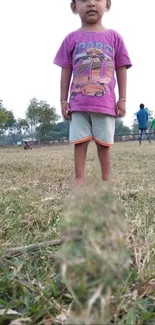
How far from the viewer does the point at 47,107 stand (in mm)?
48625

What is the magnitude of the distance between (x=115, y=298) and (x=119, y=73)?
161cm

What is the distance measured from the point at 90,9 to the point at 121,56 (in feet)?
1.04

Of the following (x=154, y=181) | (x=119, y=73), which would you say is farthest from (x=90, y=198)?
(x=154, y=181)

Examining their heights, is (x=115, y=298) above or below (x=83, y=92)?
below

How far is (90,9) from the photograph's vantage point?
74.8 inches

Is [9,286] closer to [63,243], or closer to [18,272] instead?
[18,272]

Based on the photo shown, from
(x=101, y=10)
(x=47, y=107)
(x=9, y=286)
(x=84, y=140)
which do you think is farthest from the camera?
(x=47, y=107)

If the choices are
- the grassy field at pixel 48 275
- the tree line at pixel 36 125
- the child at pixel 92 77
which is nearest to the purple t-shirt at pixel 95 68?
the child at pixel 92 77

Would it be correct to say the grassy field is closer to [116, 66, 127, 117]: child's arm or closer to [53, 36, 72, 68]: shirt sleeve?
[116, 66, 127, 117]: child's arm

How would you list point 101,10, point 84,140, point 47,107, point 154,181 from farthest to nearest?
point 47,107
point 154,181
point 84,140
point 101,10

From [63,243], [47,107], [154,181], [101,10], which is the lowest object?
[154,181]

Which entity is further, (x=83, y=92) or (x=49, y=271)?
(x=83, y=92)

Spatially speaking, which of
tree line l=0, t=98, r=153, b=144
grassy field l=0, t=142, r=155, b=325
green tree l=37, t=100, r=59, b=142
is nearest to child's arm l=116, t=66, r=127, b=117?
grassy field l=0, t=142, r=155, b=325

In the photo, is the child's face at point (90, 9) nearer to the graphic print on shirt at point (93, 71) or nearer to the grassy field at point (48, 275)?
the graphic print on shirt at point (93, 71)
